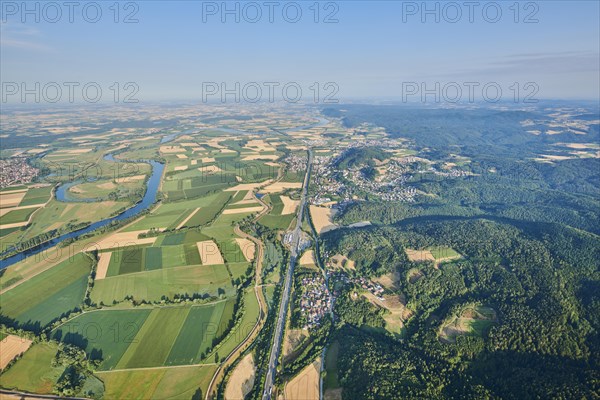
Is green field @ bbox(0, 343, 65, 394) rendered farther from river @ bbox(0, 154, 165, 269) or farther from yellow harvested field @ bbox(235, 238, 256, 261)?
yellow harvested field @ bbox(235, 238, 256, 261)

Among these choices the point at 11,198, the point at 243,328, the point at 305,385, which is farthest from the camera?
the point at 11,198

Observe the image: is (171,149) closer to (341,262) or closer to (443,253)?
(341,262)

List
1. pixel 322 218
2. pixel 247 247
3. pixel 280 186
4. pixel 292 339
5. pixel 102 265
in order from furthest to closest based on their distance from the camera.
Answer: pixel 280 186, pixel 322 218, pixel 247 247, pixel 102 265, pixel 292 339

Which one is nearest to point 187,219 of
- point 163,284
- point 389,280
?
point 163,284

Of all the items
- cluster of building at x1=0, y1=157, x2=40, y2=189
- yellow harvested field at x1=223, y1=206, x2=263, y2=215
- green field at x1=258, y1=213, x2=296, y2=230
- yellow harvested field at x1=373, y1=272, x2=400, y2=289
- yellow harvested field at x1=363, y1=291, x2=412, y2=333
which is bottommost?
yellow harvested field at x1=363, y1=291, x2=412, y2=333

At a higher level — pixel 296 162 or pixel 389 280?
pixel 296 162

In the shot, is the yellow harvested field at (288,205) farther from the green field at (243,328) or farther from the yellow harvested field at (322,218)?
the green field at (243,328)

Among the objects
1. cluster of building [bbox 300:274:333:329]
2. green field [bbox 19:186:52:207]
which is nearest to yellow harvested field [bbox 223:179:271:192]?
green field [bbox 19:186:52:207]
